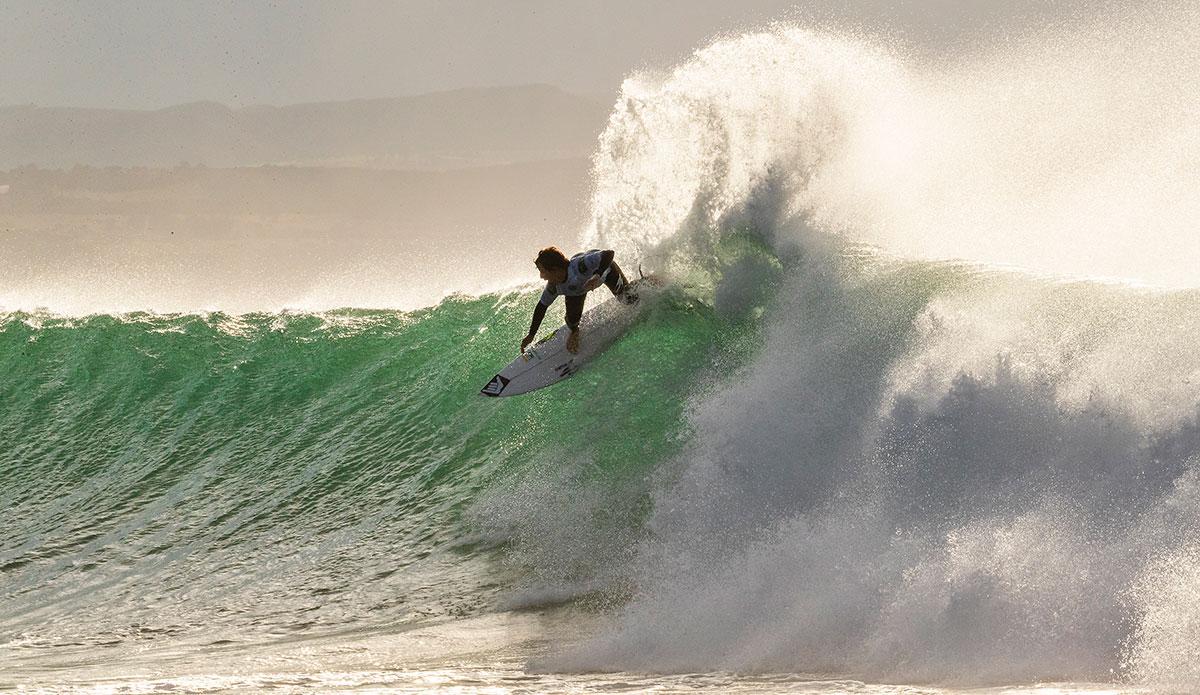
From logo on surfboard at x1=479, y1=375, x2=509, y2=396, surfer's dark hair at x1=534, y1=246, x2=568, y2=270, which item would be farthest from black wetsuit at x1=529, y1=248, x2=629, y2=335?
logo on surfboard at x1=479, y1=375, x2=509, y2=396

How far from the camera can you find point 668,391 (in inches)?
337

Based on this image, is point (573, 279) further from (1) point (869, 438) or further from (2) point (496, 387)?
(1) point (869, 438)

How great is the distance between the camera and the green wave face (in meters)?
7.30

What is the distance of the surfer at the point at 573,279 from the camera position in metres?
7.58

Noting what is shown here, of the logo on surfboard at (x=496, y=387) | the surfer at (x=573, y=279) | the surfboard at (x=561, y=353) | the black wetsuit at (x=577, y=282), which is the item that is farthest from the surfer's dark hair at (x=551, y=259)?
the logo on surfboard at (x=496, y=387)

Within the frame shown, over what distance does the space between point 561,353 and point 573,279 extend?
2.70ft

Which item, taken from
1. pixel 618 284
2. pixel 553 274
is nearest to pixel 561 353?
pixel 618 284

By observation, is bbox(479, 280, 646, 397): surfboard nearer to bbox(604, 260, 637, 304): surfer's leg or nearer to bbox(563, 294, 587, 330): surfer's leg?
bbox(604, 260, 637, 304): surfer's leg

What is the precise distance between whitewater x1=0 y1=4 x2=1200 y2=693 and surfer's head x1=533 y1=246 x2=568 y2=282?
1.21 meters

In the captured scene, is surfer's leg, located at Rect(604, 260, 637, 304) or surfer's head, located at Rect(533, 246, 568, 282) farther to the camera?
surfer's leg, located at Rect(604, 260, 637, 304)

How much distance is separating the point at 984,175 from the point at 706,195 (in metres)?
7.30

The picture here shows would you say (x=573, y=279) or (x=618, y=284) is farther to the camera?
(x=618, y=284)

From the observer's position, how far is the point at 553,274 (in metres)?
7.63

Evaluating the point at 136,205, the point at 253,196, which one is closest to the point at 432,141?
Answer: the point at 253,196
